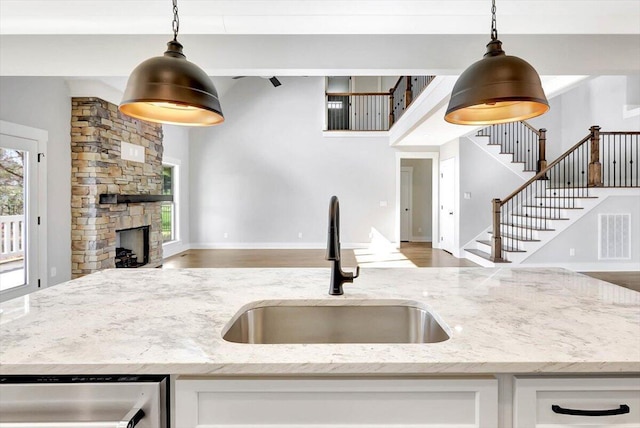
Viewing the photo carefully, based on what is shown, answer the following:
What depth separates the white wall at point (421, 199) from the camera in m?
10.8

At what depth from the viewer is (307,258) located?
24.7ft

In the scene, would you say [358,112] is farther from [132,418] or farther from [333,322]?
[132,418]

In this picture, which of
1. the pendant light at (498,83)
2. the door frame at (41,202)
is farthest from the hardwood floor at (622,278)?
the door frame at (41,202)

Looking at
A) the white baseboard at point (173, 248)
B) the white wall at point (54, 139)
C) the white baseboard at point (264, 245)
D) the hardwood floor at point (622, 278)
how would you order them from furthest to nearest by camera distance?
the white baseboard at point (264, 245) < the white baseboard at point (173, 248) < the hardwood floor at point (622, 278) < the white wall at point (54, 139)

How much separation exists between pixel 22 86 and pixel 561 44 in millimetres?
5678

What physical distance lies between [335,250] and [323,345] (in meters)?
0.45

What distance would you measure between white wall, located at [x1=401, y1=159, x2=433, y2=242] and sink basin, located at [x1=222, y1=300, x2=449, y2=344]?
964 centimetres

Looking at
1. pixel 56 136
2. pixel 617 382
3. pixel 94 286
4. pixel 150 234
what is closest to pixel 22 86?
pixel 56 136

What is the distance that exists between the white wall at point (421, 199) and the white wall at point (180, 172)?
19.9 ft

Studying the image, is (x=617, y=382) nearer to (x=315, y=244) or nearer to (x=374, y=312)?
(x=374, y=312)

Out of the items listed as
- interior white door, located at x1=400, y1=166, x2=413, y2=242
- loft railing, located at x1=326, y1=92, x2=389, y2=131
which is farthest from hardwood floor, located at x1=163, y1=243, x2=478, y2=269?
loft railing, located at x1=326, y1=92, x2=389, y2=131

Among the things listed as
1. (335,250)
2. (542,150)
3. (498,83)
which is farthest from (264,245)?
(498,83)

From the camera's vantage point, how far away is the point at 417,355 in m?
0.92

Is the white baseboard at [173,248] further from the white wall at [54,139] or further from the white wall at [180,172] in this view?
the white wall at [54,139]
